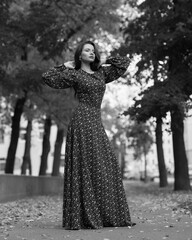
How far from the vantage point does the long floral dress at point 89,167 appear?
6039 millimetres

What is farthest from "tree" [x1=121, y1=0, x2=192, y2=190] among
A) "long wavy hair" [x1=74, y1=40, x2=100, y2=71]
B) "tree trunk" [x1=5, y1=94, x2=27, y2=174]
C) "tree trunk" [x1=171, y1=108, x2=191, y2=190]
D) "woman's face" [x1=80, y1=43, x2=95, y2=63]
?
"woman's face" [x1=80, y1=43, x2=95, y2=63]

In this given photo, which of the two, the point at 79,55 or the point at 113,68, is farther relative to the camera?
the point at 113,68

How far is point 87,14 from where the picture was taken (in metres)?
18.5

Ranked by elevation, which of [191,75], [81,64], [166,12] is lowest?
[81,64]

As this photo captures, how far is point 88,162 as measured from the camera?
614 centimetres

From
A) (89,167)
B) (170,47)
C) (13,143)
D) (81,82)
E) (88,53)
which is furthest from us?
(13,143)

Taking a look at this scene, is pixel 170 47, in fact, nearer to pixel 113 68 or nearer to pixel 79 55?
pixel 113 68

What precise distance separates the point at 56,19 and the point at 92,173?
10649 mm

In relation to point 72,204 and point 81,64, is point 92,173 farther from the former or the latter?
point 81,64

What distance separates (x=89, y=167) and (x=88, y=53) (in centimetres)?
140

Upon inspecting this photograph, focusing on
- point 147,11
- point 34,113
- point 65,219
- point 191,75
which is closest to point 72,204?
point 65,219

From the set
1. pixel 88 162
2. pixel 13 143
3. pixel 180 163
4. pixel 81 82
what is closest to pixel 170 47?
pixel 180 163

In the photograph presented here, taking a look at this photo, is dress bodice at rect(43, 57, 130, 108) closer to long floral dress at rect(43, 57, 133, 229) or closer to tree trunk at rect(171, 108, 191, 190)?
long floral dress at rect(43, 57, 133, 229)

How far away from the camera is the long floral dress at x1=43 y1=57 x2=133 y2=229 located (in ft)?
19.8
